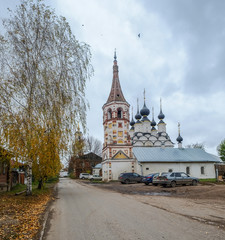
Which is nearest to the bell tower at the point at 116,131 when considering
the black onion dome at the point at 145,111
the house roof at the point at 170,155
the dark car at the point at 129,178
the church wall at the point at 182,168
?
the house roof at the point at 170,155

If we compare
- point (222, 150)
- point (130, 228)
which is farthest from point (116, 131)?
point (222, 150)

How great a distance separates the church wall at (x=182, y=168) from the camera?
1448 inches

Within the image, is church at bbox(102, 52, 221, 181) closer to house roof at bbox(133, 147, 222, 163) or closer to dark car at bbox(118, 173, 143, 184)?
house roof at bbox(133, 147, 222, 163)

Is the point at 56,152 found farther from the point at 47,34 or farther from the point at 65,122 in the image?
the point at 47,34

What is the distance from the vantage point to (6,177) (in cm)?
2223

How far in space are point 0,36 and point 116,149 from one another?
28.0 meters

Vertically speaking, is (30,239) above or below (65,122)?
below

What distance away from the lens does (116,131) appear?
38.5 m

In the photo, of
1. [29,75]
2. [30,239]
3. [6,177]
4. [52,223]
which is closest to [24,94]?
[29,75]

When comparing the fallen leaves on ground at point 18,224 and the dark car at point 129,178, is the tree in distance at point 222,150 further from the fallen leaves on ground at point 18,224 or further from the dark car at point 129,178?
the fallen leaves on ground at point 18,224

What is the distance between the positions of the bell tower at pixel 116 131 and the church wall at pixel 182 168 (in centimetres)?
330

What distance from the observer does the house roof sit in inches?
1487

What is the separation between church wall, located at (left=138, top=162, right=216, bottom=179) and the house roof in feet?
2.34

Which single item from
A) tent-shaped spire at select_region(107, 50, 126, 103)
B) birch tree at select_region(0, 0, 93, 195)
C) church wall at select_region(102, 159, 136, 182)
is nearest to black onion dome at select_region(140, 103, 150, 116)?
tent-shaped spire at select_region(107, 50, 126, 103)
